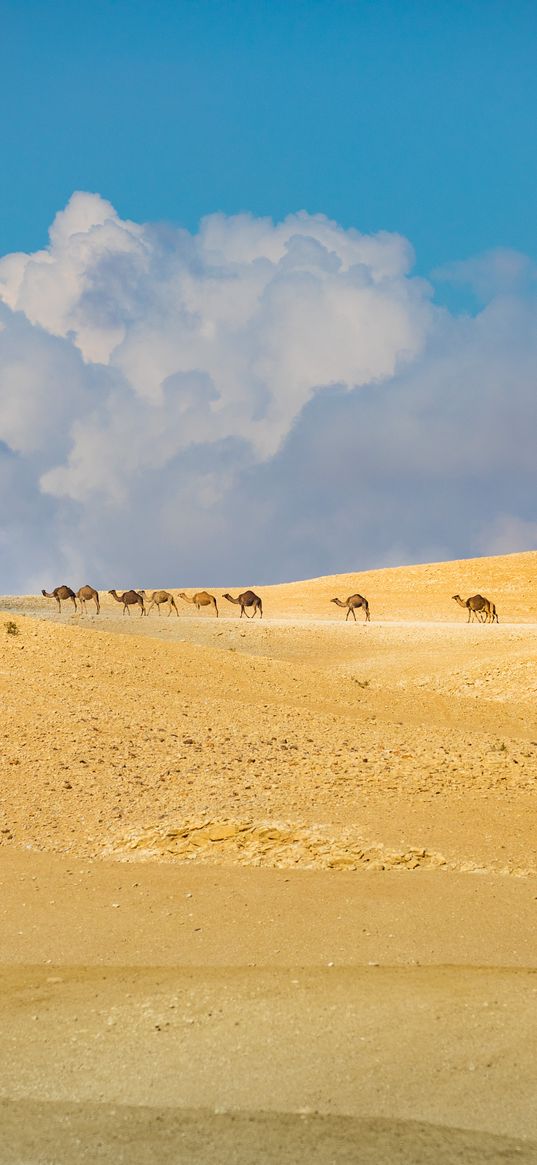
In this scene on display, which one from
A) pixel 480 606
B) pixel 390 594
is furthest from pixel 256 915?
pixel 390 594

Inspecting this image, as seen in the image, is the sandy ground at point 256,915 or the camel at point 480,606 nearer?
the sandy ground at point 256,915

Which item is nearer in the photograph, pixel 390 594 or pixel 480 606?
pixel 480 606

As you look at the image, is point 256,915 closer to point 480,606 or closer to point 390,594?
point 480,606

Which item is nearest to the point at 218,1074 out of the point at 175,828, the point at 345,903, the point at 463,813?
the point at 345,903

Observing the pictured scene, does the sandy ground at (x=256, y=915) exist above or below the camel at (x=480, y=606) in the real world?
below

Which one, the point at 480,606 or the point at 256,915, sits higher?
the point at 480,606

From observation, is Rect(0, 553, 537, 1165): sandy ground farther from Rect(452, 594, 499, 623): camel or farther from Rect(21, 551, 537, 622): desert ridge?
Rect(21, 551, 537, 622): desert ridge

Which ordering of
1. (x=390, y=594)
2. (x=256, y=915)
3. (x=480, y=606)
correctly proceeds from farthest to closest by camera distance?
(x=390, y=594)
(x=480, y=606)
(x=256, y=915)

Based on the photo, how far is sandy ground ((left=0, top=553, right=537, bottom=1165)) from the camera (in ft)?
21.4

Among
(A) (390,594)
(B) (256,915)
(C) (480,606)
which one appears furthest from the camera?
(A) (390,594)

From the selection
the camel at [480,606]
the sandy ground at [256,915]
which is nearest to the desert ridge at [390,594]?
the camel at [480,606]

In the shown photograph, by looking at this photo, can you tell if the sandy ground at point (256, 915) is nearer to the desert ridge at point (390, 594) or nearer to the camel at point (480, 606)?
the camel at point (480, 606)

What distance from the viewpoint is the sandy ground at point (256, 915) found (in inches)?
257

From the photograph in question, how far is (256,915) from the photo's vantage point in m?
9.99
